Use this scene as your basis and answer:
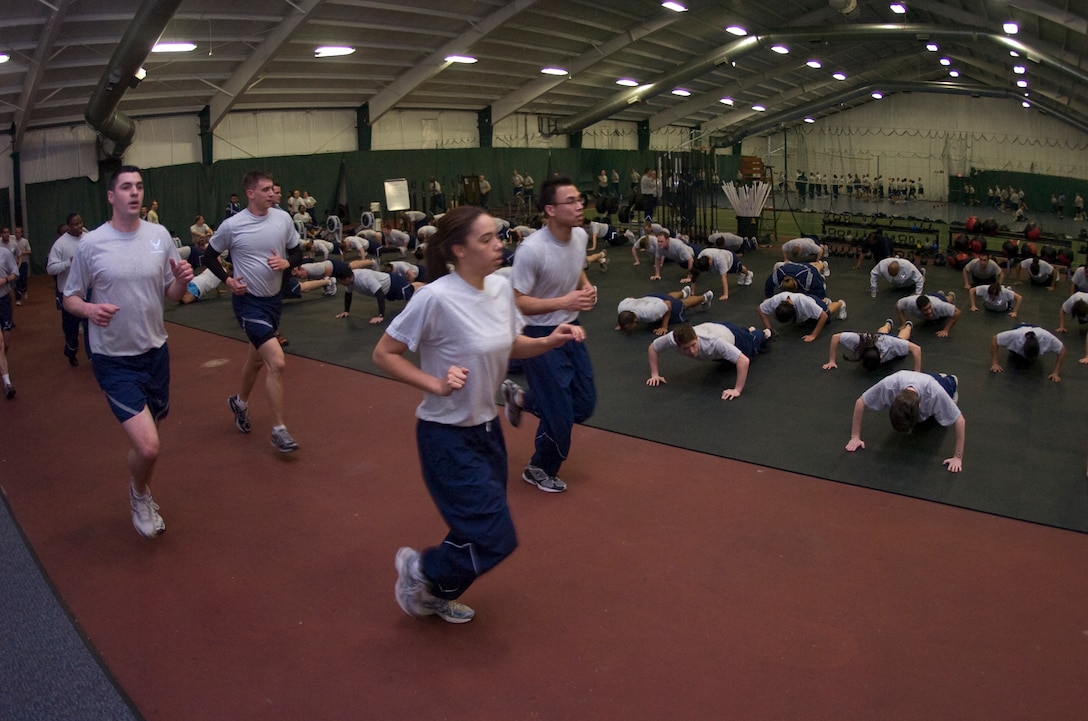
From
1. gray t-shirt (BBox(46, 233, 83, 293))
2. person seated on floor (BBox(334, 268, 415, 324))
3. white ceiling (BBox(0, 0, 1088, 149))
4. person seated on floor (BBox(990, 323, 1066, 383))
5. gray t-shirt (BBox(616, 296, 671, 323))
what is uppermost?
white ceiling (BBox(0, 0, 1088, 149))

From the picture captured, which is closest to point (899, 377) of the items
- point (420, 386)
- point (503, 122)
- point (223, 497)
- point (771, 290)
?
Result: point (420, 386)

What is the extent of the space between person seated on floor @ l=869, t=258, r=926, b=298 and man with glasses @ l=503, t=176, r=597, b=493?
7.77 m

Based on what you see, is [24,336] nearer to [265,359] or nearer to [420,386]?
[265,359]

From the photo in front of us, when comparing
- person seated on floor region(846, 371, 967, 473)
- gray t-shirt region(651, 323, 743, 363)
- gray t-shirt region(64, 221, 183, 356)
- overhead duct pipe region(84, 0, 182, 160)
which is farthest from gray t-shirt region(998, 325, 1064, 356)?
overhead duct pipe region(84, 0, 182, 160)

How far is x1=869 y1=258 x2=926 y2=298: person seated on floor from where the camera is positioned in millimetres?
11578

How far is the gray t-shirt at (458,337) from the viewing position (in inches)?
128

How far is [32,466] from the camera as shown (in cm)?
589

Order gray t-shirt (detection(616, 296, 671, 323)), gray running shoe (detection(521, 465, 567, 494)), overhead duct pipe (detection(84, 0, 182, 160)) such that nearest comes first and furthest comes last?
1. gray running shoe (detection(521, 465, 567, 494))
2. gray t-shirt (detection(616, 296, 671, 323))
3. overhead duct pipe (detection(84, 0, 182, 160))

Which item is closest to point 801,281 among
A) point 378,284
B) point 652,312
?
point 652,312

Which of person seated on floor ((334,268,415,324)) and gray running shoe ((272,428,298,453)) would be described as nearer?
gray running shoe ((272,428,298,453))

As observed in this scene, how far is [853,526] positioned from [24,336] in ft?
33.7

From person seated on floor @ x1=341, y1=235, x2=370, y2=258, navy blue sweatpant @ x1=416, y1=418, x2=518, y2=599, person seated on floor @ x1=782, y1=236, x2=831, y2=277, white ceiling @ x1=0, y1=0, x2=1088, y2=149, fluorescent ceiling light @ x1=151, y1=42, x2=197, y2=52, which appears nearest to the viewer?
navy blue sweatpant @ x1=416, y1=418, x2=518, y2=599

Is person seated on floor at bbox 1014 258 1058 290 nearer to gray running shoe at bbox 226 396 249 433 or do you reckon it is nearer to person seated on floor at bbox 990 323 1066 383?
person seated on floor at bbox 990 323 1066 383

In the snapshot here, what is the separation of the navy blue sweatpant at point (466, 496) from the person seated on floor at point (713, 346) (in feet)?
12.7
